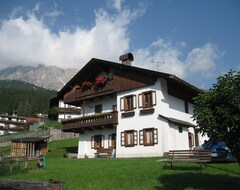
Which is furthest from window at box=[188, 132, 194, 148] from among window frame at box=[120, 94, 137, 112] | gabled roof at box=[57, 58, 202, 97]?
window frame at box=[120, 94, 137, 112]

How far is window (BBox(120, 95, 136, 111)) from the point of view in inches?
1217

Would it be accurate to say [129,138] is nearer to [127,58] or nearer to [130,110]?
[130,110]

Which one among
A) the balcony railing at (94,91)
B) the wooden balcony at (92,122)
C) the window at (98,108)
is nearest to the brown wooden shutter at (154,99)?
the wooden balcony at (92,122)

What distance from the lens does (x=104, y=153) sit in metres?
32.6

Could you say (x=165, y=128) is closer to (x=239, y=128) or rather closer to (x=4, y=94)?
(x=239, y=128)

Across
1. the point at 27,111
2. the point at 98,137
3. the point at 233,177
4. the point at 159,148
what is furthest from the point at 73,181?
the point at 27,111

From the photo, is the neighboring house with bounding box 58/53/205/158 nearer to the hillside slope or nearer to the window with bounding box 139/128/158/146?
the window with bounding box 139/128/158/146

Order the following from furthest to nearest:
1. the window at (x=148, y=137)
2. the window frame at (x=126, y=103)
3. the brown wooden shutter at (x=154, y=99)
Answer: the window frame at (x=126, y=103) → the brown wooden shutter at (x=154, y=99) → the window at (x=148, y=137)

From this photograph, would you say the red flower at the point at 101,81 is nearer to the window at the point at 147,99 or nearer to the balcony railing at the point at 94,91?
the balcony railing at the point at 94,91

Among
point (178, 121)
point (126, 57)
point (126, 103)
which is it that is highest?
point (126, 57)

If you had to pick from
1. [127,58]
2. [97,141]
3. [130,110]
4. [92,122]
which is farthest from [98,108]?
[127,58]

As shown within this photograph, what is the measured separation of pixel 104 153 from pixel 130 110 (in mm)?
5317

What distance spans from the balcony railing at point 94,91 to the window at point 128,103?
6.50ft

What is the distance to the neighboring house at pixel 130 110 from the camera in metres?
29.1
